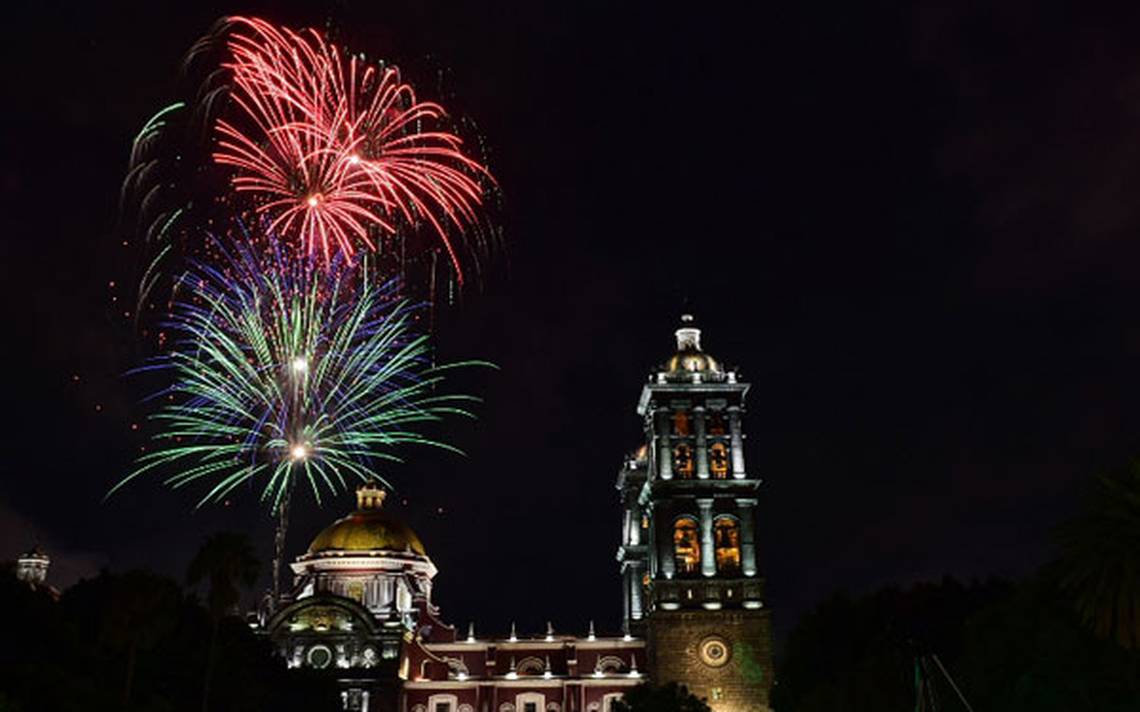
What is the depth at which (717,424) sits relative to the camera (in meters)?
79.4

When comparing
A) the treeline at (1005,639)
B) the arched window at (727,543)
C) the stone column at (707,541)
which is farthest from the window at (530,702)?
the treeline at (1005,639)

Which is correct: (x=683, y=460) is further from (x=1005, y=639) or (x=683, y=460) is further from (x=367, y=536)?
(x=1005, y=639)

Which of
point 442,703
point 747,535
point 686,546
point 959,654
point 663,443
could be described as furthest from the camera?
point 442,703

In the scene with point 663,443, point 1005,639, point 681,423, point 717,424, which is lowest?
point 1005,639

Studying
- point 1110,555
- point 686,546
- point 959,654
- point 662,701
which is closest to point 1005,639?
point 1110,555

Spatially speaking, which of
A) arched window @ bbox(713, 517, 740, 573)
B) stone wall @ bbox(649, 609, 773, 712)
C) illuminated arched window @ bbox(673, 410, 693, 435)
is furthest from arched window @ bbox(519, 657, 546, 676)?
illuminated arched window @ bbox(673, 410, 693, 435)

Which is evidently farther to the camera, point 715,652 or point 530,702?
point 530,702

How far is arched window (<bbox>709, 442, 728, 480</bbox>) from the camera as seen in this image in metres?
78.3

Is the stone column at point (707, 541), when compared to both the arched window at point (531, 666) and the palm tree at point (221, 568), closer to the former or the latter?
the arched window at point (531, 666)

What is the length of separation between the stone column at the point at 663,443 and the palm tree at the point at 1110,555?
157 ft

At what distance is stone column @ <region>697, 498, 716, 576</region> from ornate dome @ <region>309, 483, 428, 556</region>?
30.1 metres

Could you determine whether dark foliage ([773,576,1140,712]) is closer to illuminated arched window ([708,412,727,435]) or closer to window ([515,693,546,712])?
illuminated arched window ([708,412,727,435])

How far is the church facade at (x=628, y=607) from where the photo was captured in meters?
74.9

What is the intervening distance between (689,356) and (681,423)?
5.12 meters
